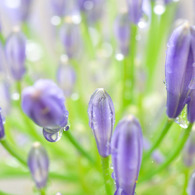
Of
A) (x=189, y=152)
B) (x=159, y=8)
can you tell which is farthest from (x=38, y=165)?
(x=159, y=8)

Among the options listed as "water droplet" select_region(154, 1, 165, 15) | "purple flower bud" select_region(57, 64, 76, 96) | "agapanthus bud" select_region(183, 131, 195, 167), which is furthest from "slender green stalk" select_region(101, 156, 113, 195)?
"water droplet" select_region(154, 1, 165, 15)

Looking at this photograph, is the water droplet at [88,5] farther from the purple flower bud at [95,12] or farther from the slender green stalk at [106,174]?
the slender green stalk at [106,174]

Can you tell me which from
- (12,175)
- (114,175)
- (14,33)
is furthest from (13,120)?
(114,175)

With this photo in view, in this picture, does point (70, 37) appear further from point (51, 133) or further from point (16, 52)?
point (51, 133)

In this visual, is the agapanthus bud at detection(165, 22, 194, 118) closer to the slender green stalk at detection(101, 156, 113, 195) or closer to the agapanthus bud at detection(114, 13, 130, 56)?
the slender green stalk at detection(101, 156, 113, 195)

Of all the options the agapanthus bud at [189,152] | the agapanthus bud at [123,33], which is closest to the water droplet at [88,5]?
the agapanthus bud at [123,33]

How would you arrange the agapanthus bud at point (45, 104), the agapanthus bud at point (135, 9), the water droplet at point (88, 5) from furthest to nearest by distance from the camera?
1. the water droplet at point (88, 5)
2. the agapanthus bud at point (135, 9)
3. the agapanthus bud at point (45, 104)
